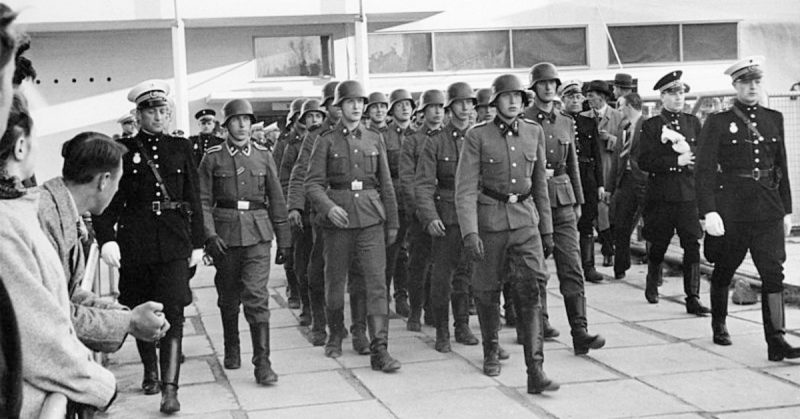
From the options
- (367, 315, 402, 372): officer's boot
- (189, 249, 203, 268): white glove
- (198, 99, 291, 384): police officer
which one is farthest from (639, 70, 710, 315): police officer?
(189, 249, 203, 268): white glove

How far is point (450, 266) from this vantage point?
8.90m

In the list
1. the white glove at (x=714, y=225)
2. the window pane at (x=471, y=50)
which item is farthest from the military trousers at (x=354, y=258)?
the window pane at (x=471, y=50)

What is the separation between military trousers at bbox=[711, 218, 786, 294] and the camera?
7516 mm

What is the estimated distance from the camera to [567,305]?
8266 millimetres

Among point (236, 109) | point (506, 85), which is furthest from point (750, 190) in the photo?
point (236, 109)

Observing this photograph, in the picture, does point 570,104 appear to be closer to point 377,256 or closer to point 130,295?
point 377,256

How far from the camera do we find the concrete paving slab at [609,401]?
6320mm

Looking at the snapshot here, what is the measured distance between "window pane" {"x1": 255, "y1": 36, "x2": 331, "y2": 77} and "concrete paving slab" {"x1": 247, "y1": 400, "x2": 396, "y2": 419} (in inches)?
797

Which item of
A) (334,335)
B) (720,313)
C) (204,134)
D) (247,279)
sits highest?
(204,134)

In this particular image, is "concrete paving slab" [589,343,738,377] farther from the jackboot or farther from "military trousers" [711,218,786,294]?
"military trousers" [711,218,786,294]

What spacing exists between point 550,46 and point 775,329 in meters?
22.3

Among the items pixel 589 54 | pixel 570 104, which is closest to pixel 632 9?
pixel 589 54

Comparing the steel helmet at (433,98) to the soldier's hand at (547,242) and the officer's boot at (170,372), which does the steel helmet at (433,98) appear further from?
the officer's boot at (170,372)

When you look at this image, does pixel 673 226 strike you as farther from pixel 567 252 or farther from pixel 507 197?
pixel 507 197
